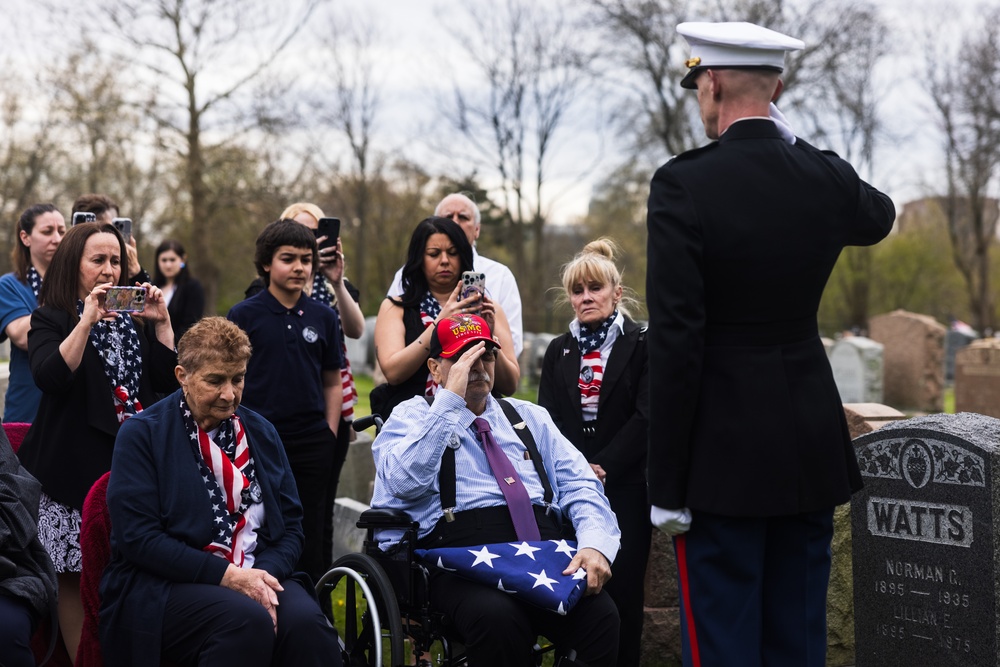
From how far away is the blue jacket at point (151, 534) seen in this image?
3.33m

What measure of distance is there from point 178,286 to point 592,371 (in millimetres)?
3712

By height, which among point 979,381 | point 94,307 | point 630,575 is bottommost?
point 630,575

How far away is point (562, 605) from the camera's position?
3.39 metres

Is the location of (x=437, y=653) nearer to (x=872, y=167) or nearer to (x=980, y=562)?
(x=980, y=562)

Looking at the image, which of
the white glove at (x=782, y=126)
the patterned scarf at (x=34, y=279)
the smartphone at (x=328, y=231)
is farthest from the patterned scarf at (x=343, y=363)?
the white glove at (x=782, y=126)

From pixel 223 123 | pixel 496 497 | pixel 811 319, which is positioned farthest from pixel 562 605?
pixel 223 123

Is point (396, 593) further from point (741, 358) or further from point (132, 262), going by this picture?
point (132, 262)

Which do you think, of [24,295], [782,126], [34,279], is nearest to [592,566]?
[782,126]

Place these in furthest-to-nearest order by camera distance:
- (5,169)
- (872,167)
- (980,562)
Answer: (872,167) < (5,169) < (980,562)

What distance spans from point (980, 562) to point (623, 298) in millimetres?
1986

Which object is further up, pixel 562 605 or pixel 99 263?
pixel 99 263

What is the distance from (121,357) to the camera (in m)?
4.26

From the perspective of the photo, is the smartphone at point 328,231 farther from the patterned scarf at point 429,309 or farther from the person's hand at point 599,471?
the person's hand at point 599,471

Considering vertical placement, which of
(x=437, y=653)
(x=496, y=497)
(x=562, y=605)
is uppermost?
(x=496, y=497)
